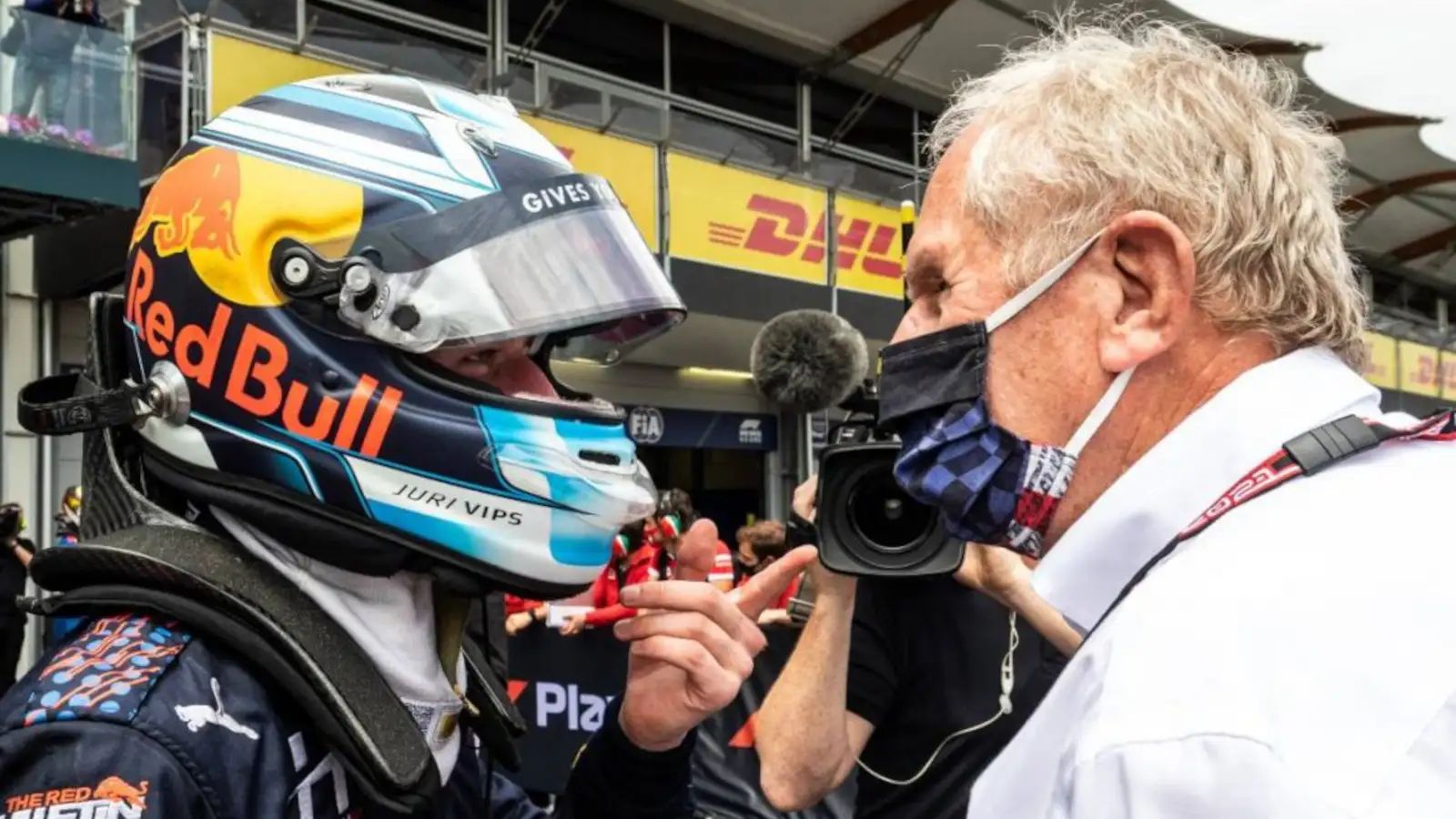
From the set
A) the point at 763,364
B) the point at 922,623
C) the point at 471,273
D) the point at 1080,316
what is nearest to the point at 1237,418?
the point at 1080,316

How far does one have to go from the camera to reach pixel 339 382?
1.36m

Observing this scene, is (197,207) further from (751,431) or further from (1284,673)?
(751,431)

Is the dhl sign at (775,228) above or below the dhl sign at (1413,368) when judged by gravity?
above

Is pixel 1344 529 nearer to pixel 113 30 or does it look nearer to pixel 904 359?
pixel 904 359

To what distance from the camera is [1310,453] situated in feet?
3.14

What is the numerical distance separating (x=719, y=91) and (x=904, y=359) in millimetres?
10899

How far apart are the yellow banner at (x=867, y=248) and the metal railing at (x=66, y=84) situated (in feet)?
A: 19.7

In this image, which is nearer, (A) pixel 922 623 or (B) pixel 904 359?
(B) pixel 904 359

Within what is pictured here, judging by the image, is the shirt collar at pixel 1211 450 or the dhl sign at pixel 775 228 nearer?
the shirt collar at pixel 1211 450

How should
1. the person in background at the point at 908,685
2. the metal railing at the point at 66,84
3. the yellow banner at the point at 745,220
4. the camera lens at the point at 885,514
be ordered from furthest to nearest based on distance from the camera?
the yellow banner at the point at 745,220 → the metal railing at the point at 66,84 → the person in background at the point at 908,685 → the camera lens at the point at 885,514

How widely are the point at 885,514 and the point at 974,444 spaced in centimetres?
78

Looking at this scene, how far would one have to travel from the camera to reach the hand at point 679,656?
1.53 metres

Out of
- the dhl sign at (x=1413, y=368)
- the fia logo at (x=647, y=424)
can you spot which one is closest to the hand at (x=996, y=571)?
the fia logo at (x=647, y=424)

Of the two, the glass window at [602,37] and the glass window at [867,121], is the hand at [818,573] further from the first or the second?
the glass window at [867,121]
